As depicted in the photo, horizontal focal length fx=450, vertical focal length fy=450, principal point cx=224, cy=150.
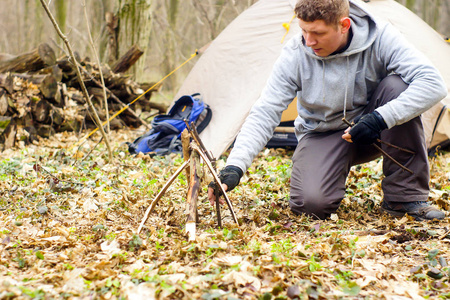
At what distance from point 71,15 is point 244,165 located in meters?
19.2

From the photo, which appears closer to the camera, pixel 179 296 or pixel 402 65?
pixel 179 296

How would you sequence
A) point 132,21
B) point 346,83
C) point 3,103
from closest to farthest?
point 346,83 → point 3,103 → point 132,21

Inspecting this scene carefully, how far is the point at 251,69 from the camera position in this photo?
559 cm

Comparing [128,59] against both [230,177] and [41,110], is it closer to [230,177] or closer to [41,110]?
[41,110]

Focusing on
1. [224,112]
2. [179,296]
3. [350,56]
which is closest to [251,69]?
[224,112]

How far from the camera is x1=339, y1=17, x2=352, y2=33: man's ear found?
291cm

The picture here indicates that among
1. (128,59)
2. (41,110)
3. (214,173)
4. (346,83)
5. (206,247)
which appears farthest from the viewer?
(128,59)

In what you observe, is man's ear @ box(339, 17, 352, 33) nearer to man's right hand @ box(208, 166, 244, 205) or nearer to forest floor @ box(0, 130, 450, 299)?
man's right hand @ box(208, 166, 244, 205)

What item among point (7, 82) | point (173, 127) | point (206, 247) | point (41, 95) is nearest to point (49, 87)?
point (41, 95)

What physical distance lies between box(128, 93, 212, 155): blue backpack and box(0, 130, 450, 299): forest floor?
1.47 meters

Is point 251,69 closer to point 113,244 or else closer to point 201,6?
point 113,244

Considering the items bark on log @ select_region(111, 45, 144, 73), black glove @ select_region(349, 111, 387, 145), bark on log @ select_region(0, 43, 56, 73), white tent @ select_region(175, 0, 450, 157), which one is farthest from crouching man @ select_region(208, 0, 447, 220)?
bark on log @ select_region(111, 45, 144, 73)

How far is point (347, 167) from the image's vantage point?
3.33 m

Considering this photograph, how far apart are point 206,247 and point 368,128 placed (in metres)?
1.29
